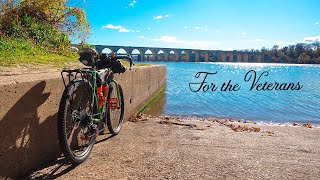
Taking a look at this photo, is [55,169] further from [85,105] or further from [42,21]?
[42,21]

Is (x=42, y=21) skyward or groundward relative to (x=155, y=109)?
skyward

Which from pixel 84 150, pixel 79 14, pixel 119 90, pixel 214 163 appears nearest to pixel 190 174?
pixel 214 163

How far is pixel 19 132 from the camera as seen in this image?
3250 millimetres

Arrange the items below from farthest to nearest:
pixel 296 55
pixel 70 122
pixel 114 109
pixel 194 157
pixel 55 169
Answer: pixel 296 55 < pixel 114 109 < pixel 194 157 < pixel 70 122 < pixel 55 169

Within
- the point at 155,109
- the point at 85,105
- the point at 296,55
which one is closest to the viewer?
the point at 85,105

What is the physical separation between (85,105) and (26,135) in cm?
94

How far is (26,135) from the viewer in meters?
3.37

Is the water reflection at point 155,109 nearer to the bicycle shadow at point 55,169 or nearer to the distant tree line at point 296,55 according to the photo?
the bicycle shadow at point 55,169

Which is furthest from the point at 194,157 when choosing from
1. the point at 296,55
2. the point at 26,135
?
the point at 296,55

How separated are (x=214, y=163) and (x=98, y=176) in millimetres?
1563

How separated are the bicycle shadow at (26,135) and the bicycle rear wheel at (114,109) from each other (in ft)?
4.46

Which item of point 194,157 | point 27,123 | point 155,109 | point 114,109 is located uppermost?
point 27,123

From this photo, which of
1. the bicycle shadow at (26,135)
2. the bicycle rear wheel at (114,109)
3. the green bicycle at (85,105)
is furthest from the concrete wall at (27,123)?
the bicycle rear wheel at (114,109)

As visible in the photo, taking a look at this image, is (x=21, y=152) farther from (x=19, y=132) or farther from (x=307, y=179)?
(x=307, y=179)
